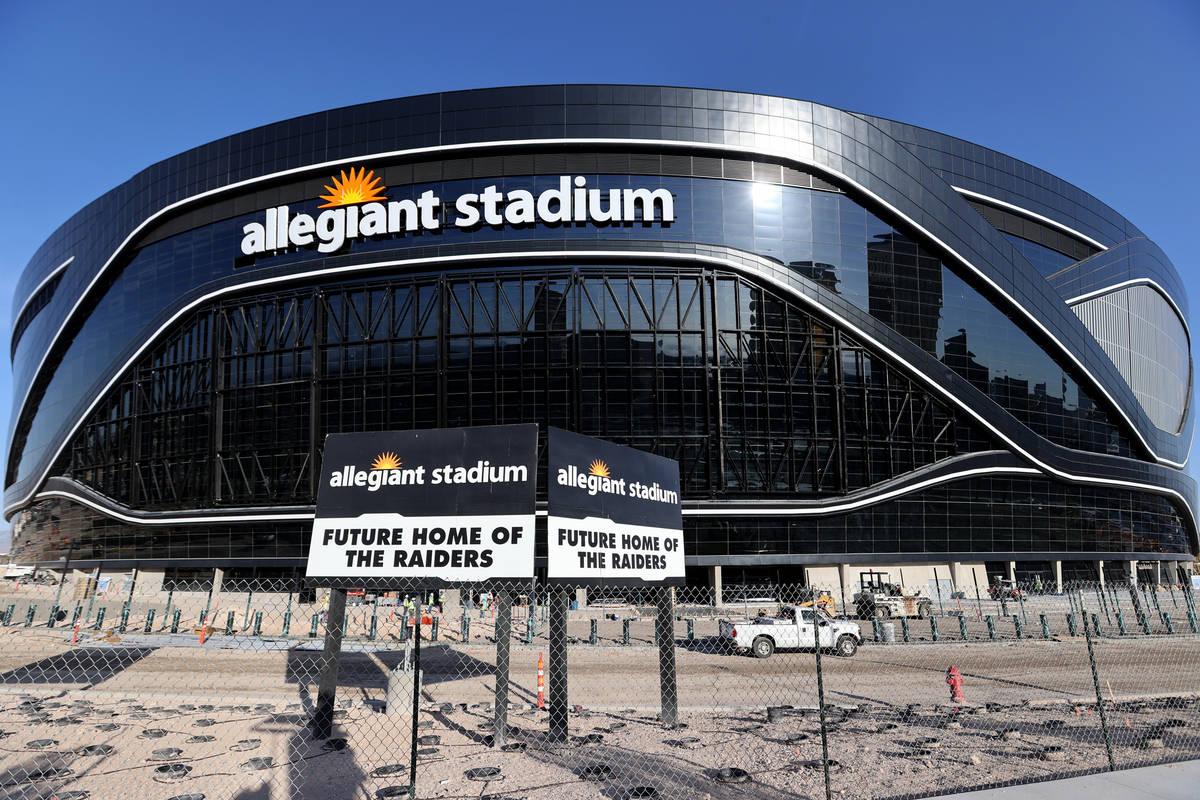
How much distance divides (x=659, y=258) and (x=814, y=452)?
15.4 meters

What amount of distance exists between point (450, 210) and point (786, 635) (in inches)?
1322

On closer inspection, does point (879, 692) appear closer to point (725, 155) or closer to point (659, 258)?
point (659, 258)

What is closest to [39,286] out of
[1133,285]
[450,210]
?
[450,210]

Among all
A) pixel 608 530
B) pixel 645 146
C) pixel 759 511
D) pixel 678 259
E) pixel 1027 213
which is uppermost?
pixel 1027 213

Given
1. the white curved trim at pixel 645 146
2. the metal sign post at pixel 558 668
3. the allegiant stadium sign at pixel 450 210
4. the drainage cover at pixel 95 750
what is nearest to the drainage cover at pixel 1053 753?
the metal sign post at pixel 558 668

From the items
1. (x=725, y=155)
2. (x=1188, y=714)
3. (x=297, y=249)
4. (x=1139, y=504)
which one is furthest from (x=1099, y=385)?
(x=297, y=249)

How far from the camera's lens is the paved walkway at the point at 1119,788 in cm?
766

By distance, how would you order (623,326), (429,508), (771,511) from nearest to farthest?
(429,508) < (771,511) < (623,326)

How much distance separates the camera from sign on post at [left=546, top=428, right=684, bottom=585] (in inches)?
484

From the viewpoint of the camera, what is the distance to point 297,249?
51219mm

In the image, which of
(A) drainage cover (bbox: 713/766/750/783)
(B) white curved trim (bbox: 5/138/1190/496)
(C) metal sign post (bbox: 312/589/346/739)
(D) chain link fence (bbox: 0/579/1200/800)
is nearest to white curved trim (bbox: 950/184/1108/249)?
(B) white curved trim (bbox: 5/138/1190/496)

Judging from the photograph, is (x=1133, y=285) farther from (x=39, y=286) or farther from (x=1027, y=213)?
(x=39, y=286)

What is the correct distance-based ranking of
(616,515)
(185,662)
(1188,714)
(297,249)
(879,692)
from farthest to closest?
(297,249)
(185,662)
(879,692)
(1188,714)
(616,515)

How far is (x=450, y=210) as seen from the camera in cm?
4869
